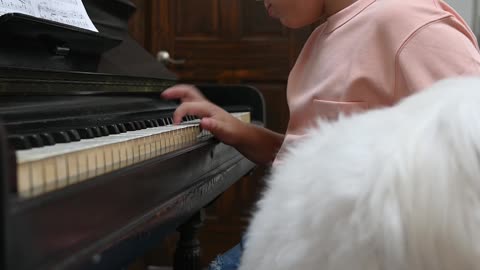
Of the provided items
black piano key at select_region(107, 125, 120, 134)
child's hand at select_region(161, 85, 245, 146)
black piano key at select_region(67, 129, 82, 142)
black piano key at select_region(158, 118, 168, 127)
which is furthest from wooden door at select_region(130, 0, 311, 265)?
black piano key at select_region(67, 129, 82, 142)

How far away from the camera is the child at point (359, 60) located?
85cm

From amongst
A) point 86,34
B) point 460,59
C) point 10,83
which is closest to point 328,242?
point 460,59

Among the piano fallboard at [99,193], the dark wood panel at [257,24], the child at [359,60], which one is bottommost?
the piano fallboard at [99,193]

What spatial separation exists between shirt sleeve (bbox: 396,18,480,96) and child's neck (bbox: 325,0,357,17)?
0.30 metres

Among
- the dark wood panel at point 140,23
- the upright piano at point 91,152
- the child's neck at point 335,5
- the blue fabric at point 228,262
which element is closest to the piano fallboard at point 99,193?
the upright piano at point 91,152

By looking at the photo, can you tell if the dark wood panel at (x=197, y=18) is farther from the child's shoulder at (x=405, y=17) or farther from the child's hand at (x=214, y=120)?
the child's shoulder at (x=405, y=17)

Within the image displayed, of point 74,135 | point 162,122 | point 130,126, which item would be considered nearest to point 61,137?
point 74,135

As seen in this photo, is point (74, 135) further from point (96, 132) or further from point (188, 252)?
point (188, 252)

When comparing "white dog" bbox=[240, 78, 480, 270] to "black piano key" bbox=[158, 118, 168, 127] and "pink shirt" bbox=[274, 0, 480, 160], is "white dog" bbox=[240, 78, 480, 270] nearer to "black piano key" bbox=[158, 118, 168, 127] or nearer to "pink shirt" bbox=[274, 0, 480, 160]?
"pink shirt" bbox=[274, 0, 480, 160]

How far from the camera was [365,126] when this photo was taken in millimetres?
533

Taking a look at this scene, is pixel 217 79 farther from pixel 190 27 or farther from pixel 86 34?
pixel 86 34

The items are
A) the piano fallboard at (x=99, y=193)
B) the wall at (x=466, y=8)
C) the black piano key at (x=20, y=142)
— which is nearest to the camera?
the piano fallboard at (x=99, y=193)

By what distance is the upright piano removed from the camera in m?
0.47

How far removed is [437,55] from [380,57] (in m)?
0.12
